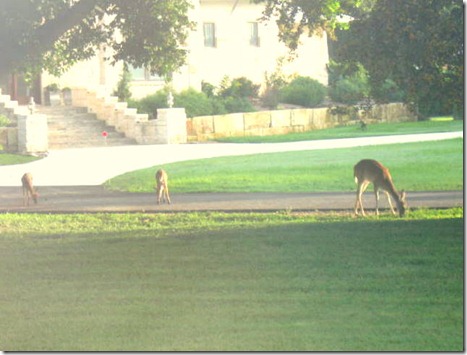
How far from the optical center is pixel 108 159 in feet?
70.3

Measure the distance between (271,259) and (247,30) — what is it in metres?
5.89

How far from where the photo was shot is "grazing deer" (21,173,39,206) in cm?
2083

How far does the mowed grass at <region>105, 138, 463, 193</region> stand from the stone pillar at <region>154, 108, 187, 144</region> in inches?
28.0

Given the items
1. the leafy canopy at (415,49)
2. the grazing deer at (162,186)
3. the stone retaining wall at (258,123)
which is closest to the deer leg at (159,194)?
the grazing deer at (162,186)

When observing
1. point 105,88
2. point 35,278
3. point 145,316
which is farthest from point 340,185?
point 145,316

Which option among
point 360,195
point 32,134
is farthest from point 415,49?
point 32,134

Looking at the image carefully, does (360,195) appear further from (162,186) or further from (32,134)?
(32,134)

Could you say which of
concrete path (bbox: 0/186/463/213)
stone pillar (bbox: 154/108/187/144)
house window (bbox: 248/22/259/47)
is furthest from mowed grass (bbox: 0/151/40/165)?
house window (bbox: 248/22/259/47)

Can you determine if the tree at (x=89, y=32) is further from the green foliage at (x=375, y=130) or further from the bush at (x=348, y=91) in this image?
the green foliage at (x=375, y=130)

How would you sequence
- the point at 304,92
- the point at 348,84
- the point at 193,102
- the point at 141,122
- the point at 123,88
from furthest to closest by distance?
the point at 123,88 < the point at 193,102 < the point at 141,122 < the point at 304,92 < the point at 348,84

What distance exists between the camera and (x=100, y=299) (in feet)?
46.7

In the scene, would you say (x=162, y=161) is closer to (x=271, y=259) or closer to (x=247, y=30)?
(x=247, y=30)

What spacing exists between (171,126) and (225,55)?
5.50 ft

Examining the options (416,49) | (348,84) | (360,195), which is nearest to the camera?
(416,49)
